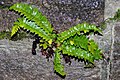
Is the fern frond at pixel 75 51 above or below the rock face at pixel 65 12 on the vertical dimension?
below

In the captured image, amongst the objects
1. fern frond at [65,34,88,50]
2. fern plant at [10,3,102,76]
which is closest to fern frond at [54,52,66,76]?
fern plant at [10,3,102,76]

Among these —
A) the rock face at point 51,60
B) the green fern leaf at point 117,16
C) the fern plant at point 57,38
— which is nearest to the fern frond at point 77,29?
the fern plant at point 57,38

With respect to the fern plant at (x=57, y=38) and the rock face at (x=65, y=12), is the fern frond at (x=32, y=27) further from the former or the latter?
the rock face at (x=65, y=12)

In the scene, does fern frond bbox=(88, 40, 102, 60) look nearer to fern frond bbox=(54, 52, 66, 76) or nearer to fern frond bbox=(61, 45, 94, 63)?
fern frond bbox=(61, 45, 94, 63)

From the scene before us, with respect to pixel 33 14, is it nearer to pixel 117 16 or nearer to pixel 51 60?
pixel 51 60

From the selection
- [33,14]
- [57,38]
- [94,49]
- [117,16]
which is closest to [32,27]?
[33,14]

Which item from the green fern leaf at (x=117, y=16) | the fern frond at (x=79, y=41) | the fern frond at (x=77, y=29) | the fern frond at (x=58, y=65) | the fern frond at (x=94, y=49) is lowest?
the fern frond at (x=58, y=65)

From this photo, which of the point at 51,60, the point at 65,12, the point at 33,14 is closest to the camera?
the point at 33,14
